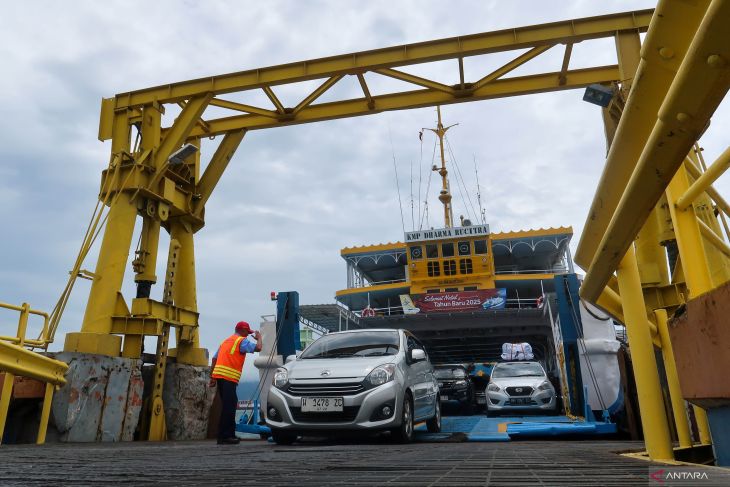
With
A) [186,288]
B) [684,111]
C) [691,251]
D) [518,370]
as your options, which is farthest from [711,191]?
[518,370]

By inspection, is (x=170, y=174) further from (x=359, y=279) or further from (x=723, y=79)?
(x=359, y=279)

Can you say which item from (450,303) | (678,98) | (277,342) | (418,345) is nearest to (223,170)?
(277,342)

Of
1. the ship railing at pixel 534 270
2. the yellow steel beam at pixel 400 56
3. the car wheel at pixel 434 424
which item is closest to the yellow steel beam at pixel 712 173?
the car wheel at pixel 434 424

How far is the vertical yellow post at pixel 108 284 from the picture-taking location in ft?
25.5

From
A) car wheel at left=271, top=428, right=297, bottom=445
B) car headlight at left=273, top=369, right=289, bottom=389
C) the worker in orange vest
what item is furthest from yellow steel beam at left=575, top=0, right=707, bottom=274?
the worker in orange vest

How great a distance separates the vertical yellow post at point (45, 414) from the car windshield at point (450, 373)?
10.2 meters

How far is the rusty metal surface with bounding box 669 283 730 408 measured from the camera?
6.34ft

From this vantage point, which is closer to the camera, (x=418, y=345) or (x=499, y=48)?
(x=418, y=345)

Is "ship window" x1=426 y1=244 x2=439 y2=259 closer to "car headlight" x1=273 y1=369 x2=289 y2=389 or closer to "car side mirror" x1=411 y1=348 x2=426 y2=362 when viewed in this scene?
"car side mirror" x1=411 y1=348 x2=426 y2=362

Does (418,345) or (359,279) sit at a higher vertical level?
(359,279)

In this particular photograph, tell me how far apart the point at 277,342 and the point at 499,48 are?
677 centimetres

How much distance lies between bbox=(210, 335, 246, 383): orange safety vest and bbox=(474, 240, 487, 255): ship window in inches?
858

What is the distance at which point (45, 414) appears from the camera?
6.51 meters

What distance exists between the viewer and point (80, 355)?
23.7ft
